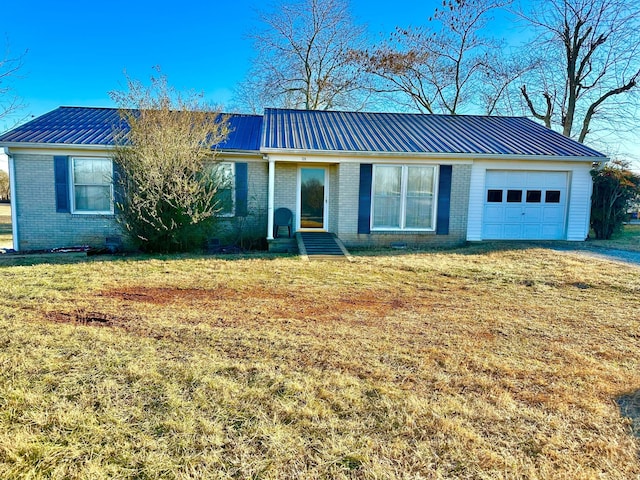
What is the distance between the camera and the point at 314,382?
324 cm

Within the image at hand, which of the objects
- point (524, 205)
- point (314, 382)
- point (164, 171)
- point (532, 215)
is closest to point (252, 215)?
point (164, 171)

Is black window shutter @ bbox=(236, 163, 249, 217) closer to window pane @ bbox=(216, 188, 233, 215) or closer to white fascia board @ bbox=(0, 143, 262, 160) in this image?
window pane @ bbox=(216, 188, 233, 215)

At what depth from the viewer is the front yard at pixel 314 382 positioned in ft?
7.65

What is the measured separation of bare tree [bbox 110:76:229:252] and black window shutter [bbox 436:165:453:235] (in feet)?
20.8

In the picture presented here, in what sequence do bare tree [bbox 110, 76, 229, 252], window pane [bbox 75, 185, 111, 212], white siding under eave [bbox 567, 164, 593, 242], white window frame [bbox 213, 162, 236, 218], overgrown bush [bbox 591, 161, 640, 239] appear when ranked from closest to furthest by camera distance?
bare tree [bbox 110, 76, 229, 252], window pane [bbox 75, 185, 111, 212], white window frame [bbox 213, 162, 236, 218], white siding under eave [bbox 567, 164, 593, 242], overgrown bush [bbox 591, 161, 640, 239]

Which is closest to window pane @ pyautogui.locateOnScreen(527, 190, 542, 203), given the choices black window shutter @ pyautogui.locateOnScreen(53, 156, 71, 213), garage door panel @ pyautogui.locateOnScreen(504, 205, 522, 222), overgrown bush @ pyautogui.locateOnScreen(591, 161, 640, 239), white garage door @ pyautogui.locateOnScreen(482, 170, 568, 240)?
white garage door @ pyautogui.locateOnScreen(482, 170, 568, 240)

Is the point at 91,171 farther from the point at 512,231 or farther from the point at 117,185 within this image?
the point at 512,231

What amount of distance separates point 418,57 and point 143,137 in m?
19.6

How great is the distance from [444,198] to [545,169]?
10.9 ft

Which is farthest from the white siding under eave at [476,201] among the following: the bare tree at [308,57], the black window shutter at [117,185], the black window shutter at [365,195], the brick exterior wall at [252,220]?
the bare tree at [308,57]

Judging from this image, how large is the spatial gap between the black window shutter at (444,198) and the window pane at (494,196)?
1.50 metres

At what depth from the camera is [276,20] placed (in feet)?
78.1

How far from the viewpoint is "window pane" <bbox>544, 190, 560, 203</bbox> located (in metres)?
12.4

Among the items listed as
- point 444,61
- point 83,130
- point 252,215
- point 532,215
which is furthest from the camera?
point 444,61
